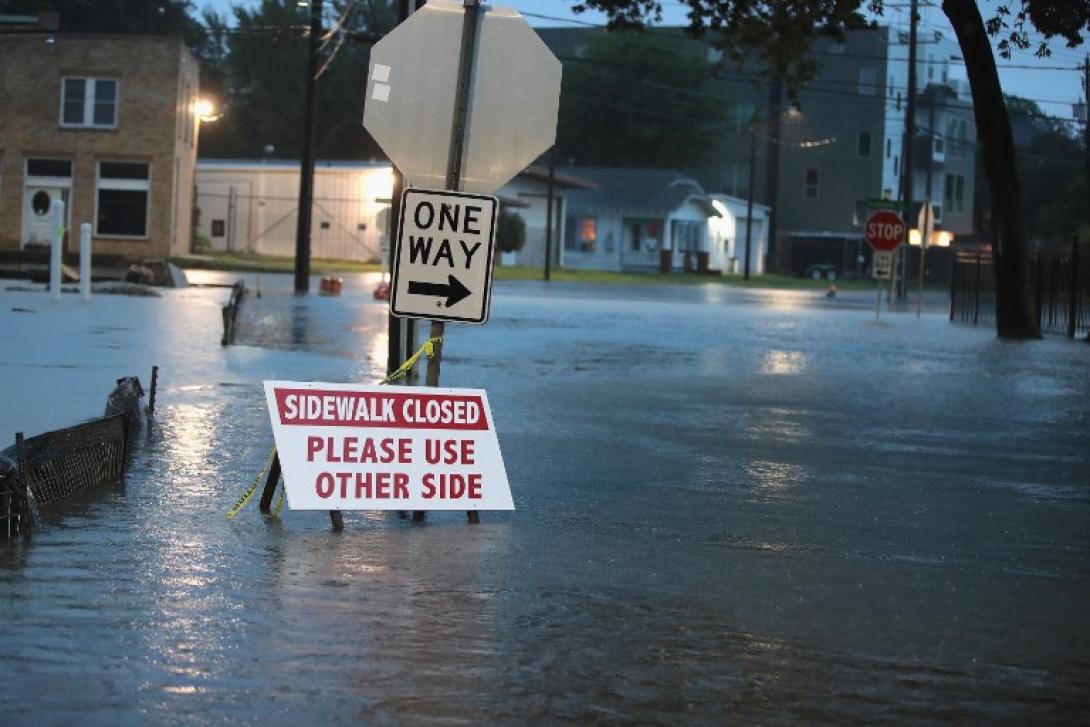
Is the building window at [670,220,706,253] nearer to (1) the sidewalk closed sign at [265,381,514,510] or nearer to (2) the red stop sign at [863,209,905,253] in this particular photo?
(2) the red stop sign at [863,209,905,253]

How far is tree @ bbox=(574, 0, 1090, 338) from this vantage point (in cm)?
2278

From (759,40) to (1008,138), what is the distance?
862 cm

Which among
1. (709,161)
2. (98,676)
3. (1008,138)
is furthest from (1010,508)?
(709,161)

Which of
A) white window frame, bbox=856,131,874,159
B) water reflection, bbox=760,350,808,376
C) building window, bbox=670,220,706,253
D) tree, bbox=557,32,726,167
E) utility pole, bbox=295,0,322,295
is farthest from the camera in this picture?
tree, bbox=557,32,726,167

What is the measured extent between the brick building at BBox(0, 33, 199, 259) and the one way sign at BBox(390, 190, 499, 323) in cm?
4989

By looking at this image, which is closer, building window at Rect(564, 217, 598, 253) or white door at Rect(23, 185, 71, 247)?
white door at Rect(23, 185, 71, 247)

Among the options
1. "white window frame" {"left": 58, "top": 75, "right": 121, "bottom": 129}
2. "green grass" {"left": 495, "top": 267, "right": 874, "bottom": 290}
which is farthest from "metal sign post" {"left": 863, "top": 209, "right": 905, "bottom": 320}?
"white window frame" {"left": 58, "top": 75, "right": 121, "bottom": 129}

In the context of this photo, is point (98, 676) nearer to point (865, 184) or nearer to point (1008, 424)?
point (1008, 424)

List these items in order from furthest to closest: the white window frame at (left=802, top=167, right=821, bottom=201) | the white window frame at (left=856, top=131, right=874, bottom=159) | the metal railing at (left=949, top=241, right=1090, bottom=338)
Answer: the white window frame at (left=802, top=167, right=821, bottom=201)
the white window frame at (left=856, top=131, right=874, bottom=159)
the metal railing at (left=949, top=241, right=1090, bottom=338)

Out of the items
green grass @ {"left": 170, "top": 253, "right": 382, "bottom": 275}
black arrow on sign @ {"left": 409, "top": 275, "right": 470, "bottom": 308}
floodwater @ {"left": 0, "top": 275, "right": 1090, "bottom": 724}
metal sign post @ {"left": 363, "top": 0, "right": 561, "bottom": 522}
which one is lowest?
floodwater @ {"left": 0, "top": 275, "right": 1090, "bottom": 724}

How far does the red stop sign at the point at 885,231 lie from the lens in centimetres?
3959

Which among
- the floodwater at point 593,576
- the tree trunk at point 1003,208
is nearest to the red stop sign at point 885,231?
the tree trunk at point 1003,208

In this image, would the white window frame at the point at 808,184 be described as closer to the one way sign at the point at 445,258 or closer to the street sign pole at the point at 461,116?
the street sign pole at the point at 461,116

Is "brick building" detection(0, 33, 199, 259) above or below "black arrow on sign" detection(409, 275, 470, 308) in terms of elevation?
above
